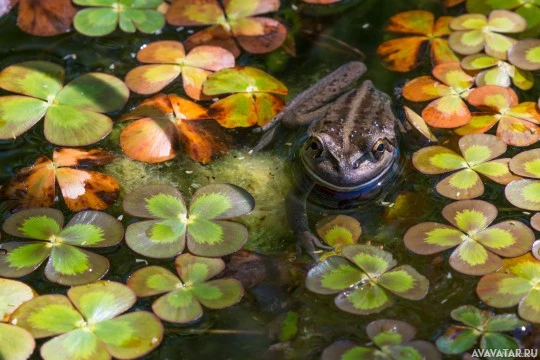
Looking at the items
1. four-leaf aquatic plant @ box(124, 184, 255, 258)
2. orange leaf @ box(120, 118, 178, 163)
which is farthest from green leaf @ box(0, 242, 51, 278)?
orange leaf @ box(120, 118, 178, 163)

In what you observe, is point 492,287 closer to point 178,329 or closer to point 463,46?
point 178,329

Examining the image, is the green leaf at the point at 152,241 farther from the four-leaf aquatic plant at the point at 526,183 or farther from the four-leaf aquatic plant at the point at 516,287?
the four-leaf aquatic plant at the point at 526,183

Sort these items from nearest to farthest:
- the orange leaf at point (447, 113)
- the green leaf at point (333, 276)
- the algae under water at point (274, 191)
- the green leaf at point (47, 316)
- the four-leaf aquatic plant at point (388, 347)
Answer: the four-leaf aquatic plant at point (388, 347) < the green leaf at point (47, 316) < the algae under water at point (274, 191) < the green leaf at point (333, 276) < the orange leaf at point (447, 113)

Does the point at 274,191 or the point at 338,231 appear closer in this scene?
the point at 338,231

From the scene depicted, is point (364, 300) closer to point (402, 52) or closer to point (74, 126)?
point (74, 126)

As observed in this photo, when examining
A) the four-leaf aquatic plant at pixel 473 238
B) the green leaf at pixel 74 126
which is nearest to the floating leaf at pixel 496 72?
the four-leaf aquatic plant at pixel 473 238

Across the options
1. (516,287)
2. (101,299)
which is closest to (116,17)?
(101,299)
